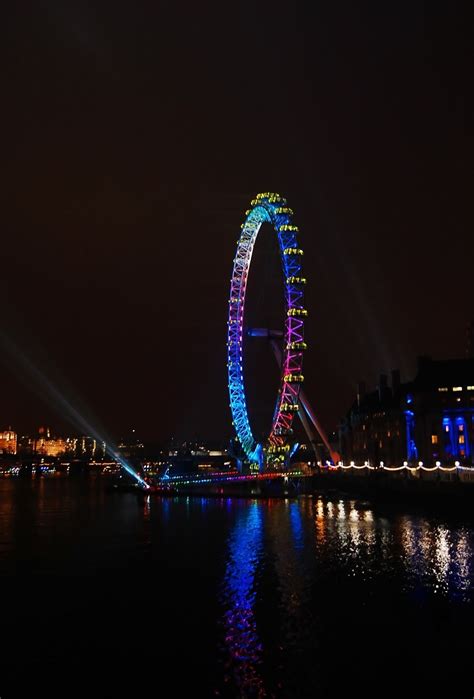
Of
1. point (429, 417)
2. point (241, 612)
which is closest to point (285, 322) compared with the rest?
point (429, 417)

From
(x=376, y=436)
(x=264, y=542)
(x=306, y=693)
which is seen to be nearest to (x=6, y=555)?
(x=264, y=542)

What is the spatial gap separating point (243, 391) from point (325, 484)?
13909 millimetres

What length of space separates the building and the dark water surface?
3546 cm

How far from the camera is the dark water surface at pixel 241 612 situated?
15.2 m

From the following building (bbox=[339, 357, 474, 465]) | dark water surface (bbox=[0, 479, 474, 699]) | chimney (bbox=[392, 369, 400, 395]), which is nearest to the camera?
dark water surface (bbox=[0, 479, 474, 699])

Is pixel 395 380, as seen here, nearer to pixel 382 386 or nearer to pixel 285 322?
pixel 382 386

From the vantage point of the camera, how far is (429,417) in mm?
75375

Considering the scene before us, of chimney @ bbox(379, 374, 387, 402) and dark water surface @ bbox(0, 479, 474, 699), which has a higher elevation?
chimney @ bbox(379, 374, 387, 402)

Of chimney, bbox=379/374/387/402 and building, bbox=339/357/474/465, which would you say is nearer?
building, bbox=339/357/474/465

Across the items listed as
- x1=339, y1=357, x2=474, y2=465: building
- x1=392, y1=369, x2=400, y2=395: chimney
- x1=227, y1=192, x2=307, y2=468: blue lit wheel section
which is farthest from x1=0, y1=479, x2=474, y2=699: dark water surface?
x1=392, y1=369, x2=400, y2=395: chimney

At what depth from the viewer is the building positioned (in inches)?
2886

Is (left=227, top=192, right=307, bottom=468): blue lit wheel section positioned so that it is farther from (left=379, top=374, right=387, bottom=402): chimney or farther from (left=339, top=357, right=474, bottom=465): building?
(left=379, top=374, right=387, bottom=402): chimney

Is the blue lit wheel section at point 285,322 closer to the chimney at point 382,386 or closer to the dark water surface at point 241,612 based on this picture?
the chimney at point 382,386

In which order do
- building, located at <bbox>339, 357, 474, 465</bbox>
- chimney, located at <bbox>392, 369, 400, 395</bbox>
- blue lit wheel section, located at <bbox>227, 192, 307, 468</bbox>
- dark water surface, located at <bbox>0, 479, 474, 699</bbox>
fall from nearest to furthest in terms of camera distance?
dark water surface, located at <bbox>0, 479, 474, 699</bbox>, blue lit wheel section, located at <bbox>227, 192, 307, 468</bbox>, building, located at <bbox>339, 357, 474, 465</bbox>, chimney, located at <bbox>392, 369, 400, 395</bbox>
